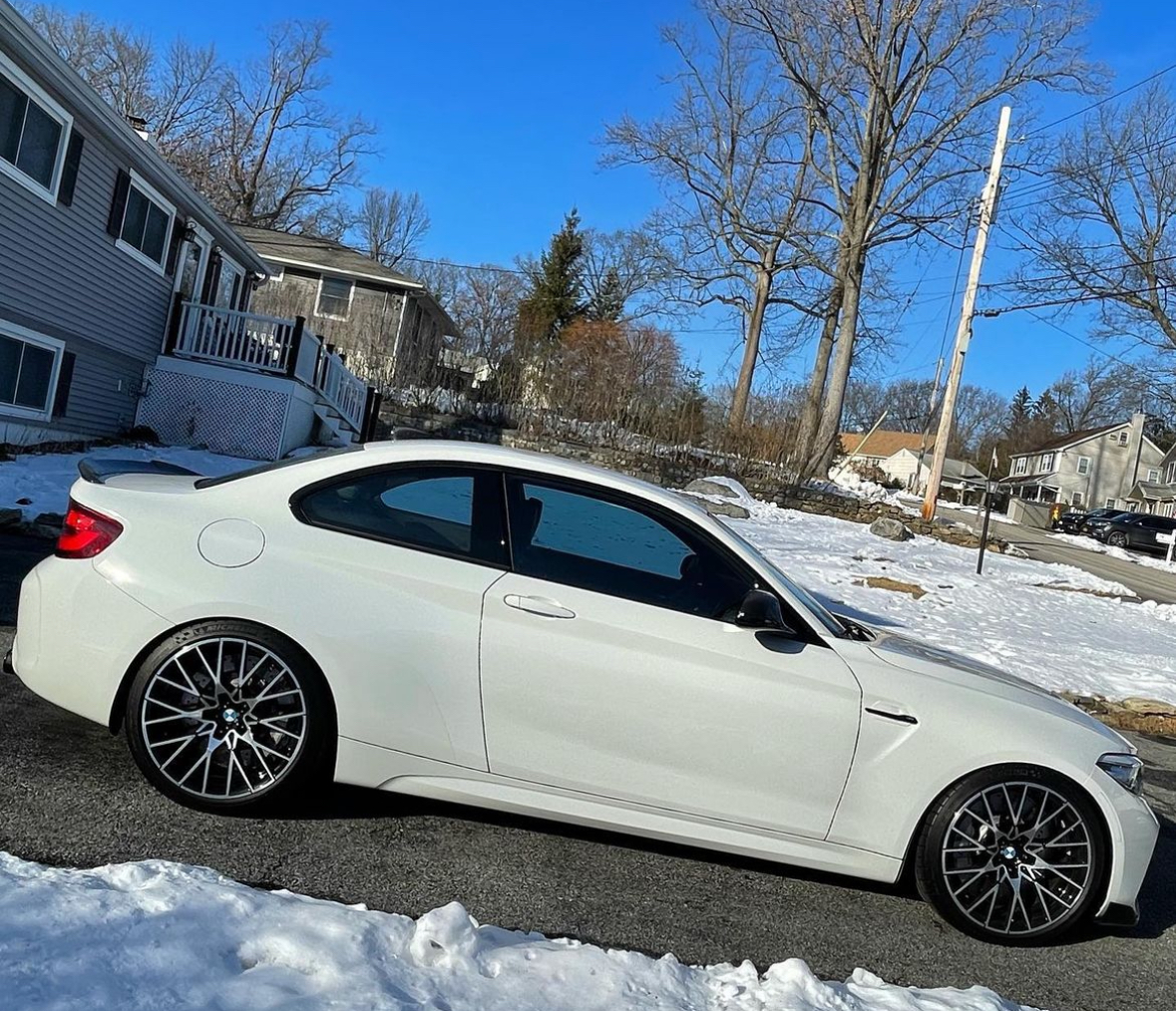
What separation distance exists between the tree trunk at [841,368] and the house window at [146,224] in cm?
1524

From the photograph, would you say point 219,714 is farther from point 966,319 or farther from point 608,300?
point 608,300

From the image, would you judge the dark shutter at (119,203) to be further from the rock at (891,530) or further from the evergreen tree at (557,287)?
the evergreen tree at (557,287)

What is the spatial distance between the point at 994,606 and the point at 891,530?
5.88 meters

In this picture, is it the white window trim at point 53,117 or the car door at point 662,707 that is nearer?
the car door at point 662,707

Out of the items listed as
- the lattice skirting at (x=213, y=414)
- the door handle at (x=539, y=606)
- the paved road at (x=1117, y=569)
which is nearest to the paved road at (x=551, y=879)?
the door handle at (x=539, y=606)

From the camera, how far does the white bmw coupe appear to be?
353 centimetres

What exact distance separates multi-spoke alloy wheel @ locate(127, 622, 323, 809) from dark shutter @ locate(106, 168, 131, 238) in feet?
42.7

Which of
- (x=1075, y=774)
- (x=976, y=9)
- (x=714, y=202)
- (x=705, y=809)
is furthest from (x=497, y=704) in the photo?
(x=714, y=202)

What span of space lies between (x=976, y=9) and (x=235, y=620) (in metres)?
28.9

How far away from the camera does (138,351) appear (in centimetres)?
1606

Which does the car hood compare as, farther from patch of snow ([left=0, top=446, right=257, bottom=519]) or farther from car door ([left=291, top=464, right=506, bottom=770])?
patch of snow ([left=0, top=446, right=257, bottom=519])

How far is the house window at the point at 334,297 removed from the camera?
32.8 meters

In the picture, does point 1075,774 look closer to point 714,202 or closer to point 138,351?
point 138,351

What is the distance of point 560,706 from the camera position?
353cm
